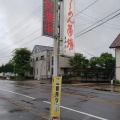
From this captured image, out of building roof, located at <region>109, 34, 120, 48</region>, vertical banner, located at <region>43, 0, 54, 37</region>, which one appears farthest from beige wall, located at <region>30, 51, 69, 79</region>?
vertical banner, located at <region>43, 0, 54, 37</region>

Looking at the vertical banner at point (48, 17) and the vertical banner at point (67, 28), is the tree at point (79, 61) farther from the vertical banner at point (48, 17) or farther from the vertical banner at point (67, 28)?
the vertical banner at point (48, 17)

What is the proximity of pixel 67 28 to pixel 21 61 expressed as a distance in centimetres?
5347

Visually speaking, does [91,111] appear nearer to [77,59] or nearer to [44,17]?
[44,17]

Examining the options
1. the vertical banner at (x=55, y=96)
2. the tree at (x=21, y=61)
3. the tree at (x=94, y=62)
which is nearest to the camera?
the vertical banner at (x=55, y=96)

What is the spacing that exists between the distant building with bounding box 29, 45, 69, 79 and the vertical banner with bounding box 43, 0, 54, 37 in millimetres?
44288

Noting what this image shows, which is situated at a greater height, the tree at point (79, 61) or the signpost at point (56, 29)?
the tree at point (79, 61)

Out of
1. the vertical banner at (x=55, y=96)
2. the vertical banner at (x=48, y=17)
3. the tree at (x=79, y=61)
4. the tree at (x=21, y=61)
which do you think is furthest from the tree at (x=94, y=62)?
the vertical banner at (x=55, y=96)

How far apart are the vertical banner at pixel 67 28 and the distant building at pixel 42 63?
144ft

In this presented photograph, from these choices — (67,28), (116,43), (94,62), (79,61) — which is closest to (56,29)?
(67,28)

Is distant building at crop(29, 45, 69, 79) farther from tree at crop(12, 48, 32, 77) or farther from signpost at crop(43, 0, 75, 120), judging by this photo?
signpost at crop(43, 0, 75, 120)

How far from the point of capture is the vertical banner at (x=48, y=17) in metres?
6.54

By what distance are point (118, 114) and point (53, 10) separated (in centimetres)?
A: 687

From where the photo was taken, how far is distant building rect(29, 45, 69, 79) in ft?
179

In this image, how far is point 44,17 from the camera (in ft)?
21.6
